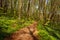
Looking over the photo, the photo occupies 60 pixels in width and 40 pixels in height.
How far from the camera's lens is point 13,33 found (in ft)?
36.6

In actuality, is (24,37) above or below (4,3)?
below

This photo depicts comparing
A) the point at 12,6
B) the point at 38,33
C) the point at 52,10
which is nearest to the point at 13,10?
the point at 12,6

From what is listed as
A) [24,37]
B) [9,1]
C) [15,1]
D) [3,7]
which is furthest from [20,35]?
[15,1]

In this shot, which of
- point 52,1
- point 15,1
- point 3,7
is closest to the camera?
point 3,7

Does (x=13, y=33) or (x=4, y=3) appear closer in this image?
(x=13, y=33)

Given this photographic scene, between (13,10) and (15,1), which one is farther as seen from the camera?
(15,1)

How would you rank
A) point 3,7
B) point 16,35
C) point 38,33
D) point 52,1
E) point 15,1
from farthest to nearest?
1. point 15,1
2. point 52,1
3. point 3,7
4. point 38,33
5. point 16,35

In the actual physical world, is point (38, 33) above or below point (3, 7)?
below

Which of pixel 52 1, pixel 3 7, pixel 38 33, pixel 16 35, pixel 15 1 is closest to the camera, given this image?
pixel 16 35

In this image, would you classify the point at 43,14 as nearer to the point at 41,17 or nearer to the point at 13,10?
the point at 41,17

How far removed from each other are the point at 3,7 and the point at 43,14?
4.96 m

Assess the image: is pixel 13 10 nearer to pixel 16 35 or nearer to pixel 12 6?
pixel 12 6

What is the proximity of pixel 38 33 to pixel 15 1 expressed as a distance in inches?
412

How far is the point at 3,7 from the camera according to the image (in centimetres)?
1959
